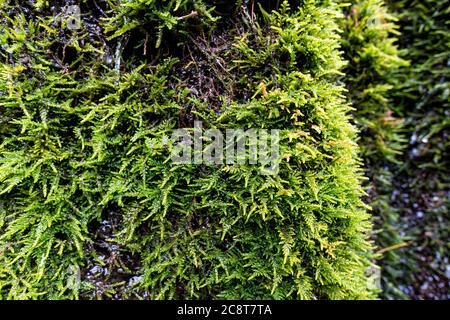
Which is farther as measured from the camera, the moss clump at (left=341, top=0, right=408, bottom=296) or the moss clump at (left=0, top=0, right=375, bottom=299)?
the moss clump at (left=341, top=0, right=408, bottom=296)

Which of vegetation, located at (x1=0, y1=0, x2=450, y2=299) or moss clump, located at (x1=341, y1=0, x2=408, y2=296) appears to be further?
moss clump, located at (x1=341, y1=0, x2=408, y2=296)

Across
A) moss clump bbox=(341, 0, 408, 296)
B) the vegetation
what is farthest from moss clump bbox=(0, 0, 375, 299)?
moss clump bbox=(341, 0, 408, 296)

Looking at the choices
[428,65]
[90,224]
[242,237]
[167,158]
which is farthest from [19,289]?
[428,65]

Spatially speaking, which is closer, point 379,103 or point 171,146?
point 171,146

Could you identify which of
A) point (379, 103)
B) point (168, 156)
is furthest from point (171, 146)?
point (379, 103)

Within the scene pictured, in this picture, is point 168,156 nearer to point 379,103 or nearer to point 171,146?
point 171,146

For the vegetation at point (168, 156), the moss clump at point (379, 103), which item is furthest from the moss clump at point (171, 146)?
the moss clump at point (379, 103)

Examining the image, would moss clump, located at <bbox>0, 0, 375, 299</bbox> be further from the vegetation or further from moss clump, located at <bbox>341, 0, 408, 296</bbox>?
moss clump, located at <bbox>341, 0, 408, 296</bbox>

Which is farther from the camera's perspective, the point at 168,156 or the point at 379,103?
the point at 379,103

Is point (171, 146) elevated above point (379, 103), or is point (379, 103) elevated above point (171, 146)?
point (379, 103)
